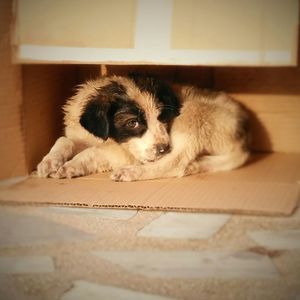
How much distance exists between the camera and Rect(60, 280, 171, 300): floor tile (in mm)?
1564

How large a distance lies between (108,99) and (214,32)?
85 centimetres

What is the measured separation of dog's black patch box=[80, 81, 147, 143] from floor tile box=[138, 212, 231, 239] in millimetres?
833

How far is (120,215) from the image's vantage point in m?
2.33

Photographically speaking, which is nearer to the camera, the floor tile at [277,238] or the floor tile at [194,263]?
the floor tile at [194,263]

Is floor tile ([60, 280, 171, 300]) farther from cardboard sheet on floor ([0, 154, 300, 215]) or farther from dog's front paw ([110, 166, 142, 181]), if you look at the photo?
dog's front paw ([110, 166, 142, 181])

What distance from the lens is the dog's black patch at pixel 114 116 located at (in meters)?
2.98

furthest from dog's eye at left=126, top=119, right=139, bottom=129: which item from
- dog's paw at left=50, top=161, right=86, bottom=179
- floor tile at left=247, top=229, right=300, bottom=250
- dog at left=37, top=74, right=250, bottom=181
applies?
floor tile at left=247, top=229, right=300, bottom=250

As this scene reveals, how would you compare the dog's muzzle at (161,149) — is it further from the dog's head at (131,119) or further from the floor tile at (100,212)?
the floor tile at (100,212)

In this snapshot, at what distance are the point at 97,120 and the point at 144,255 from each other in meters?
1.27

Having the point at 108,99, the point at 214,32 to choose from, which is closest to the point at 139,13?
the point at 214,32

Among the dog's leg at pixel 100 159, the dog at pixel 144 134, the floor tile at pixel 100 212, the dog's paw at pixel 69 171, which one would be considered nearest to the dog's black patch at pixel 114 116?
the dog at pixel 144 134

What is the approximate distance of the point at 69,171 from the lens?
2992 mm

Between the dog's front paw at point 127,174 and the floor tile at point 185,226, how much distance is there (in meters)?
0.63

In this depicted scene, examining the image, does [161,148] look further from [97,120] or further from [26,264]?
[26,264]
